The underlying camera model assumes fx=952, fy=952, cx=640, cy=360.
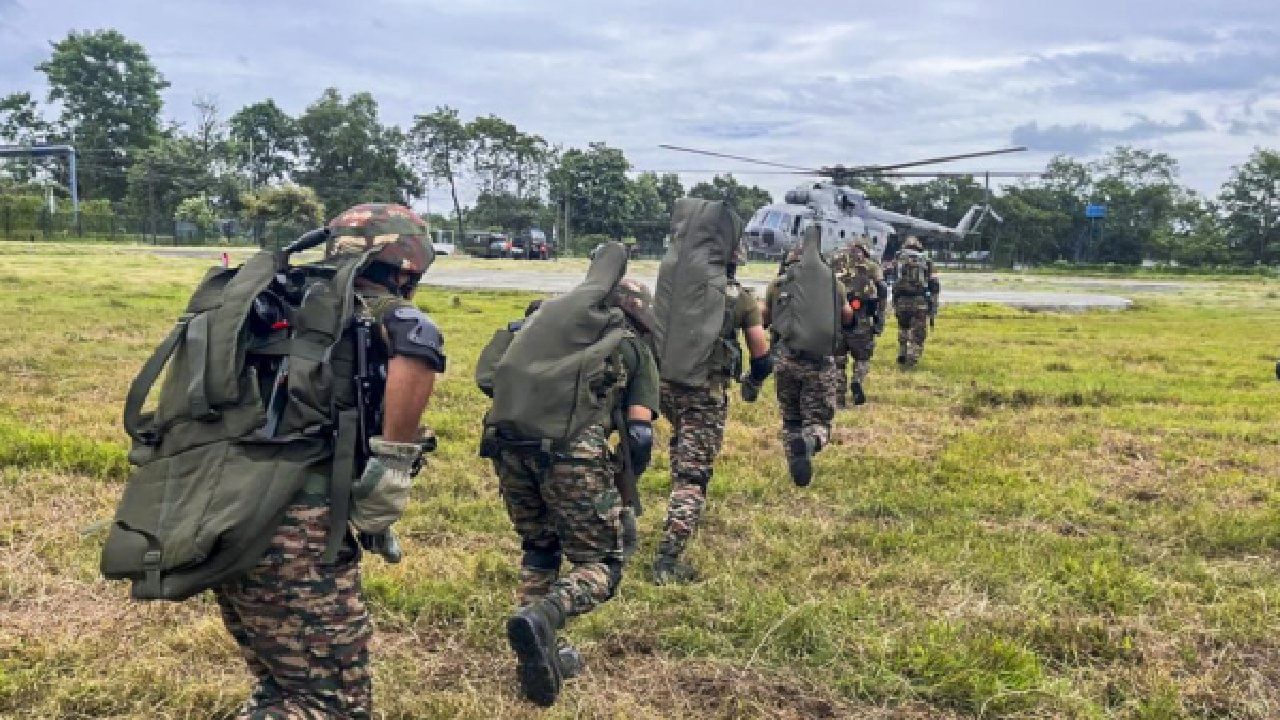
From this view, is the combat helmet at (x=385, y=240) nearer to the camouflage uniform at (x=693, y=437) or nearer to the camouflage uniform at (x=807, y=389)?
the camouflage uniform at (x=693, y=437)

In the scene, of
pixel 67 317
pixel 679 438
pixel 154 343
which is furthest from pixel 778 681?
pixel 67 317

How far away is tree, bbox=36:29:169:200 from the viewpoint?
7406 cm

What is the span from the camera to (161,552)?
2.61 m

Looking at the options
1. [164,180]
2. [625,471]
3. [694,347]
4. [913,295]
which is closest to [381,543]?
[625,471]

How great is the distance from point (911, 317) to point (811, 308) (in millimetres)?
7195

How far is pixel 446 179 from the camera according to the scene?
3142 inches

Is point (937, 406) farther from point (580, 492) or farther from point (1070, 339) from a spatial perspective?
point (1070, 339)

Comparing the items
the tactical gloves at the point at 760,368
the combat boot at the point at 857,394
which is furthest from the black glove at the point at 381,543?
the combat boot at the point at 857,394

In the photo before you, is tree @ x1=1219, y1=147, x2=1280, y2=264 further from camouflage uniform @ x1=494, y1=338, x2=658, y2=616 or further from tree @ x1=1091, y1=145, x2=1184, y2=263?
camouflage uniform @ x1=494, y1=338, x2=658, y2=616

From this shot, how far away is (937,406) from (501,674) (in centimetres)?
795

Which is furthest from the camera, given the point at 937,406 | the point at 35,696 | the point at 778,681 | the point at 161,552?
the point at 937,406

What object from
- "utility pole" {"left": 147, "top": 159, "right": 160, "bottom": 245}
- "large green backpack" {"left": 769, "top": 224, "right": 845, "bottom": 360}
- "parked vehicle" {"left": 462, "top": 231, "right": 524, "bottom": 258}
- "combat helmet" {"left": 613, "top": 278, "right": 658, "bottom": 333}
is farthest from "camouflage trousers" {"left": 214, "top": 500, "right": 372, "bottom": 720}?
"utility pole" {"left": 147, "top": 159, "right": 160, "bottom": 245}

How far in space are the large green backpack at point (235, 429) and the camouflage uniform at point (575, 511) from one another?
→ 1.14 m

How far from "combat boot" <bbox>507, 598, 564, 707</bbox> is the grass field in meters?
0.49
